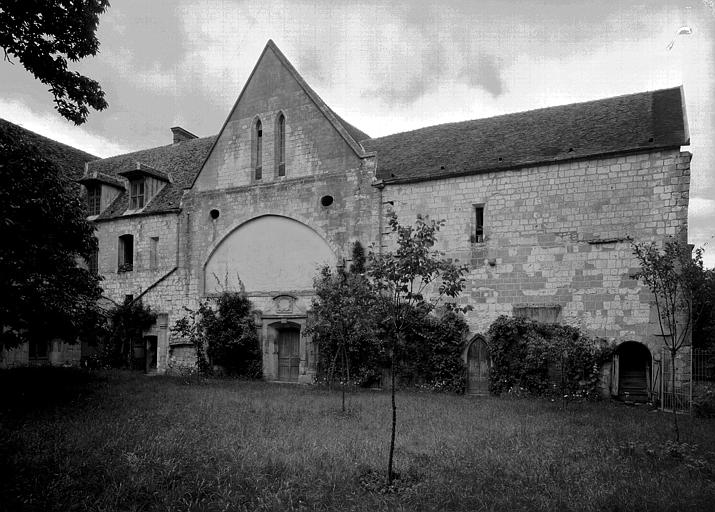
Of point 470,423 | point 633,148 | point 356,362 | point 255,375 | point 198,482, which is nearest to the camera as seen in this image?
point 198,482

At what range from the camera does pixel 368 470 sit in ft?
26.8

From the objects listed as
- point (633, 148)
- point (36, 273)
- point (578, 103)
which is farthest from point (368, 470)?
point (578, 103)

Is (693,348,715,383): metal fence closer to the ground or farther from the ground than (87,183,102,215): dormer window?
closer to the ground

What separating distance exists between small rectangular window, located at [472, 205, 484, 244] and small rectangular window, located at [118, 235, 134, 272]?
16967 millimetres

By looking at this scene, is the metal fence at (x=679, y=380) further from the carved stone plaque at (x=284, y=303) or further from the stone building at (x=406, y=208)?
the carved stone plaque at (x=284, y=303)

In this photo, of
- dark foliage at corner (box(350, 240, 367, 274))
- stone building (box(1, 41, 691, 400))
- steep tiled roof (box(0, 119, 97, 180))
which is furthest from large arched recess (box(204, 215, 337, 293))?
steep tiled roof (box(0, 119, 97, 180))

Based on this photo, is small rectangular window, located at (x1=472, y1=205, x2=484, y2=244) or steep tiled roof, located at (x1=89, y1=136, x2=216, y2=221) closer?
small rectangular window, located at (x1=472, y1=205, x2=484, y2=244)

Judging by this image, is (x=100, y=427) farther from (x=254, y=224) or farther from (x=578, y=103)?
(x=578, y=103)

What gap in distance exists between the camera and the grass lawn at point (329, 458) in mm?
7125

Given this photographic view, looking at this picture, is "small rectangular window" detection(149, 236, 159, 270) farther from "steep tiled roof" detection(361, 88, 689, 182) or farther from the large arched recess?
"steep tiled roof" detection(361, 88, 689, 182)

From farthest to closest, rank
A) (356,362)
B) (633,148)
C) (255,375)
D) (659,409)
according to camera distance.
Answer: (255,375)
(356,362)
(633,148)
(659,409)

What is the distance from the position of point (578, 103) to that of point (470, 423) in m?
14.6

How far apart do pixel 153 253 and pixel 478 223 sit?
15.5m

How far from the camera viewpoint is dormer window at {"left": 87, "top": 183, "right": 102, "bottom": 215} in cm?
2759
